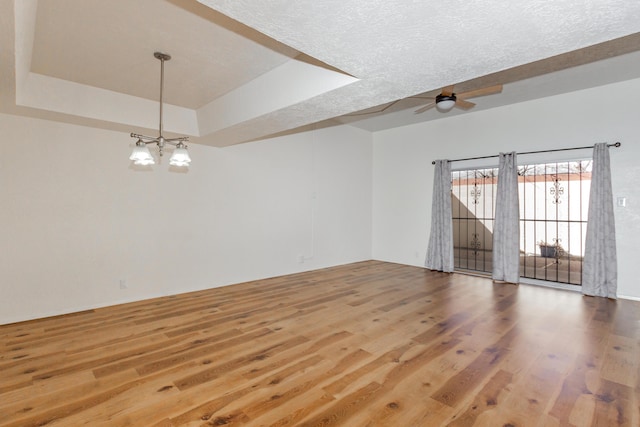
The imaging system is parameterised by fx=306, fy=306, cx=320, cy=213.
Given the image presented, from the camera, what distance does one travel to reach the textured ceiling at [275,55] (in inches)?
65.9

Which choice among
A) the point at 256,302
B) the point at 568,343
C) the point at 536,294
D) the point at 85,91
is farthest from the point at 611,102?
the point at 85,91

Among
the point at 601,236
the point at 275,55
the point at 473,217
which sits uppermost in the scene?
the point at 275,55

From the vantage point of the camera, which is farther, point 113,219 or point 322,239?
point 322,239

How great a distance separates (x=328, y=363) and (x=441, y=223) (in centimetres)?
470

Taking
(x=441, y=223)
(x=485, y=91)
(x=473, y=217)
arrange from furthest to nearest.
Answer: (x=473, y=217) → (x=441, y=223) → (x=485, y=91)

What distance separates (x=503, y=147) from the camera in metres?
5.77

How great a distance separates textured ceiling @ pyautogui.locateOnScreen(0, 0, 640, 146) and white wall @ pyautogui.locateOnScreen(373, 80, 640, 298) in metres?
0.43

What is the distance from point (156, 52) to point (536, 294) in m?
6.02

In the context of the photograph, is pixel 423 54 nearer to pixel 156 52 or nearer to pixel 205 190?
pixel 156 52

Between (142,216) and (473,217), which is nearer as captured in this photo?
(142,216)

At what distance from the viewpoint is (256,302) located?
4340mm

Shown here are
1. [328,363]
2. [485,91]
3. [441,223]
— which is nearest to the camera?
[328,363]

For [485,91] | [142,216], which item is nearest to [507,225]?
[485,91]

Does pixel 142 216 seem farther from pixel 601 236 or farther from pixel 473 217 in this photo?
pixel 601 236
